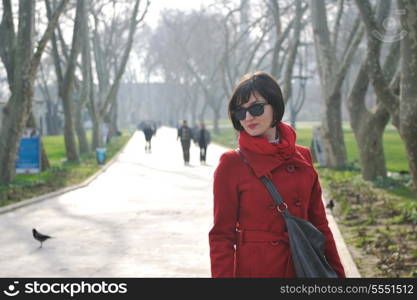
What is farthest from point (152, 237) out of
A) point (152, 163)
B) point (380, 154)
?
point (152, 163)

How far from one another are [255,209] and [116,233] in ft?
25.9

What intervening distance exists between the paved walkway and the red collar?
429cm

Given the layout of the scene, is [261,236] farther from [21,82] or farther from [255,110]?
[21,82]

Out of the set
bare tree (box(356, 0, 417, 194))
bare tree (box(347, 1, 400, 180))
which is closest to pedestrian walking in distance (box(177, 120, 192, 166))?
bare tree (box(347, 1, 400, 180))

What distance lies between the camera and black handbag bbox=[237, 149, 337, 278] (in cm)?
379

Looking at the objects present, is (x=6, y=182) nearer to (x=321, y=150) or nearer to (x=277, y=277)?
(x=321, y=150)

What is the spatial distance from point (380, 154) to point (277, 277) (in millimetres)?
15364

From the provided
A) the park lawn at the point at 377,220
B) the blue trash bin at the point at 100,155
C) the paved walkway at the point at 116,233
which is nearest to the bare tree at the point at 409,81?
the park lawn at the point at 377,220

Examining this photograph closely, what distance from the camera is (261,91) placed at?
4020 mm

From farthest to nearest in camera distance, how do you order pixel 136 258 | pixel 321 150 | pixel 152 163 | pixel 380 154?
pixel 152 163 → pixel 321 150 → pixel 380 154 → pixel 136 258

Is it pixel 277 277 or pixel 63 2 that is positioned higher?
pixel 63 2

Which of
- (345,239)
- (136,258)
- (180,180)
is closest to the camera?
(136,258)

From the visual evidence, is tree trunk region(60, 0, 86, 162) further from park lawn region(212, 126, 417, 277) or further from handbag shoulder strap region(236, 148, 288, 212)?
handbag shoulder strap region(236, 148, 288, 212)

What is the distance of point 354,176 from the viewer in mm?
20203
